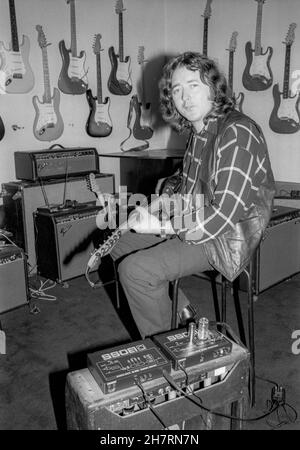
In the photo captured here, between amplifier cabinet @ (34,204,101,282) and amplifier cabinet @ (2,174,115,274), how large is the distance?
0.21 ft

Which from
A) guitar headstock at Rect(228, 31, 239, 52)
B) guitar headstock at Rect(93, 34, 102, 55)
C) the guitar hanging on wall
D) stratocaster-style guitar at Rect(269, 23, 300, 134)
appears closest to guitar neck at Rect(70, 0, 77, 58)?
the guitar hanging on wall

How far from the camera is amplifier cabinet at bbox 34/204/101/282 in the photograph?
3059 millimetres

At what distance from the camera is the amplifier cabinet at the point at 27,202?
316cm

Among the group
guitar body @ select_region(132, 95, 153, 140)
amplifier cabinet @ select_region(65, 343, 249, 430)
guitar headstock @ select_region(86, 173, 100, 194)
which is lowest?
amplifier cabinet @ select_region(65, 343, 249, 430)

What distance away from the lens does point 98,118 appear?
3.94 meters

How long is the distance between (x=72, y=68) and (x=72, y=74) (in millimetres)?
51

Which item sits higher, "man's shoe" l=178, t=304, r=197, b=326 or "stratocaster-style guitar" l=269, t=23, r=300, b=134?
"stratocaster-style guitar" l=269, t=23, r=300, b=134

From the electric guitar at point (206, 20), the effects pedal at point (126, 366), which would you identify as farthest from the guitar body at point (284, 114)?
the effects pedal at point (126, 366)

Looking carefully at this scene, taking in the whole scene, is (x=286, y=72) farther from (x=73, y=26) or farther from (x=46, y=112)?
(x=46, y=112)

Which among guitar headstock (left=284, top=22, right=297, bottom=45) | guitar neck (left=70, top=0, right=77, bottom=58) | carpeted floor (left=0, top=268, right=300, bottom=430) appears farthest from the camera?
guitar neck (left=70, top=0, right=77, bottom=58)

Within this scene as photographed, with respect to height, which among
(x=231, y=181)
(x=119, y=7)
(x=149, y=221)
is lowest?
(x=149, y=221)

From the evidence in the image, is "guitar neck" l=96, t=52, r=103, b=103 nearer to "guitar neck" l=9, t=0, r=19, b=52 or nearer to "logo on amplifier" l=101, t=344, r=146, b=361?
"guitar neck" l=9, t=0, r=19, b=52

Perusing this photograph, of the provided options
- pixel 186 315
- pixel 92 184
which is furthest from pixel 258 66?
pixel 186 315
